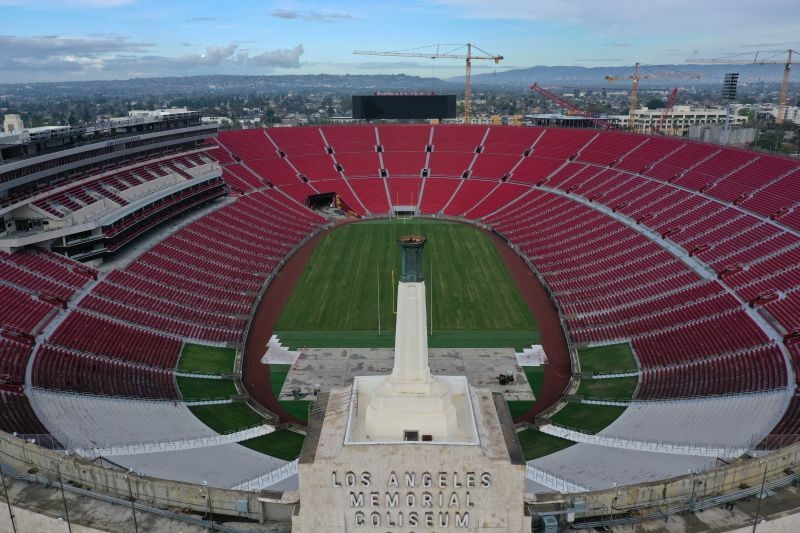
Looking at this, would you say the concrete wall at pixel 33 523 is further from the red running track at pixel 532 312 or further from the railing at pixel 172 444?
the red running track at pixel 532 312

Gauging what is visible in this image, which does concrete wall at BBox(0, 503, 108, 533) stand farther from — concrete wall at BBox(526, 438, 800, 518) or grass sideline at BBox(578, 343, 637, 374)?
grass sideline at BBox(578, 343, 637, 374)

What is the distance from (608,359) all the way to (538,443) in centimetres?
1142

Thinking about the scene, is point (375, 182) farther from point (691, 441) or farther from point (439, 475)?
point (439, 475)

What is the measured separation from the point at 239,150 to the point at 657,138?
56063 mm

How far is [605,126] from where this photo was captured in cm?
9138

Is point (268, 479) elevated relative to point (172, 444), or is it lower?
elevated

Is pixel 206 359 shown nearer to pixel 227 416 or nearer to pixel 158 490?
pixel 227 416

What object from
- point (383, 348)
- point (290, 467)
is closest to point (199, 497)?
point (290, 467)

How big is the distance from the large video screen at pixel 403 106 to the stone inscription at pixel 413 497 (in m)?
85.4

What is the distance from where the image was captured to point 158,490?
17.3m

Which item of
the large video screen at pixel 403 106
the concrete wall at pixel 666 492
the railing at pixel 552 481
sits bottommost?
the railing at pixel 552 481

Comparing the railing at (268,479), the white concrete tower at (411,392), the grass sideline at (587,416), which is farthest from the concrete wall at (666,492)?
the grass sideline at (587,416)

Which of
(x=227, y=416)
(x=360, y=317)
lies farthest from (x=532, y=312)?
(x=227, y=416)

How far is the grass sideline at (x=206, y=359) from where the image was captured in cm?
3662
